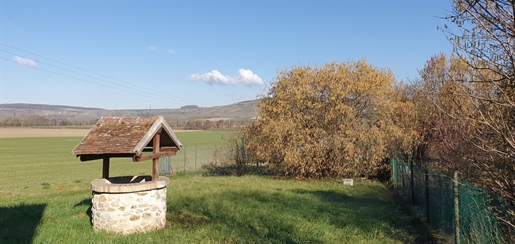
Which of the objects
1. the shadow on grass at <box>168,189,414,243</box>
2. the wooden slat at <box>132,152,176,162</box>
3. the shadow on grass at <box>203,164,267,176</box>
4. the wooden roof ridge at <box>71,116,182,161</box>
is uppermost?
the wooden roof ridge at <box>71,116,182,161</box>

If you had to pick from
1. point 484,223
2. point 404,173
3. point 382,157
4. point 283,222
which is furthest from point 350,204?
point 382,157

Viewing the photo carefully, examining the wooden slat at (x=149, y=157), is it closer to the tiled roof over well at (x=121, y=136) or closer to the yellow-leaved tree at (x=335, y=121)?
the tiled roof over well at (x=121, y=136)

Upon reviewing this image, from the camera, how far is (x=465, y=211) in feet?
20.9

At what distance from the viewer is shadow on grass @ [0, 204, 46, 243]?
7.73 meters

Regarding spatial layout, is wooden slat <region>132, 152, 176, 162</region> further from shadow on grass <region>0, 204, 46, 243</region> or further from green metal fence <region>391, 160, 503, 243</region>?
green metal fence <region>391, 160, 503, 243</region>

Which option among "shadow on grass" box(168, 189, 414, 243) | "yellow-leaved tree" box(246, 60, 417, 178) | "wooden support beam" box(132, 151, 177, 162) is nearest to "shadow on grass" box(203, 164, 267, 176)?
"yellow-leaved tree" box(246, 60, 417, 178)

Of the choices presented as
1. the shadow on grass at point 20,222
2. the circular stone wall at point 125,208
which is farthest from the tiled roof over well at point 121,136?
the shadow on grass at point 20,222

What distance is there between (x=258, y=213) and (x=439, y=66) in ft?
66.5

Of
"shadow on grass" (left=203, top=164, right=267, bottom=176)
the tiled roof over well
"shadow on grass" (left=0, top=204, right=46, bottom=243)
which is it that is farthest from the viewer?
"shadow on grass" (left=203, top=164, right=267, bottom=176)

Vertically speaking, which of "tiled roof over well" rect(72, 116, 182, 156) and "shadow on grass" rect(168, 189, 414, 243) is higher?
"tiled roof over well" rect(72, 116, 182, 156)

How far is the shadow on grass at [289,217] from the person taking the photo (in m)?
Result: 8.20

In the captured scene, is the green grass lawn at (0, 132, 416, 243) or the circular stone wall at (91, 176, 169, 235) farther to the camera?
the circular stone wall at (91, 176, 169, 235)

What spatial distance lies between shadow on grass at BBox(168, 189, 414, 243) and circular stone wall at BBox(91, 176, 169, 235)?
0.80 meters

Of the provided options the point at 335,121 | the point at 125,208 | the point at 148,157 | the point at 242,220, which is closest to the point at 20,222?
the point at 125,208
